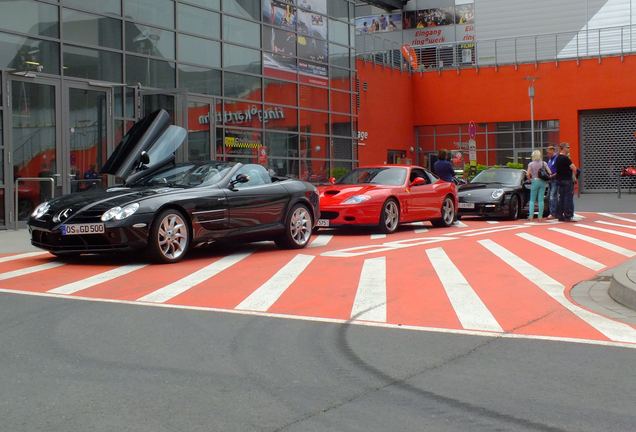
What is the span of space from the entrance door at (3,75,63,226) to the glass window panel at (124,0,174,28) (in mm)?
3345

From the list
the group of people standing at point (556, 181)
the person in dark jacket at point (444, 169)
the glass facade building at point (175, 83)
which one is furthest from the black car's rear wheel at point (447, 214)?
the glass facade building at point (175, 83)

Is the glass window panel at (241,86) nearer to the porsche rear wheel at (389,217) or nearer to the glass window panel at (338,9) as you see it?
the glass window panel at (338,9)

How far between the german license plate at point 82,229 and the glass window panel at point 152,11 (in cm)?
1067

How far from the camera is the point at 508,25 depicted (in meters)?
48.9

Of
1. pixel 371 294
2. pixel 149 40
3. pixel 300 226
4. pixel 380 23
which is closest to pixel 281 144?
pixel 149 40

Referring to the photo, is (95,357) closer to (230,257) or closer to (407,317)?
(407,317)

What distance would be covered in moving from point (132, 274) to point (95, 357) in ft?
14.1

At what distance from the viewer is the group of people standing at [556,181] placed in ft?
64.6

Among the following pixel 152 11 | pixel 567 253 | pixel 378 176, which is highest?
pixel 152 11

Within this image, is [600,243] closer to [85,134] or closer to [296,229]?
[296,229]

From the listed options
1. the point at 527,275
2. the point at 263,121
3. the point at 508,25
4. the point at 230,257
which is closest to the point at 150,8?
the point at 263,121

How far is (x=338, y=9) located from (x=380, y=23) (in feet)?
86.4

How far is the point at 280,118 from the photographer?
2553cm

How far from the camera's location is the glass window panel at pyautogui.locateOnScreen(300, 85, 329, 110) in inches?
1054
